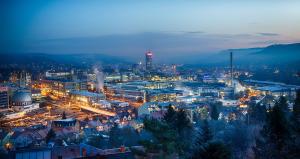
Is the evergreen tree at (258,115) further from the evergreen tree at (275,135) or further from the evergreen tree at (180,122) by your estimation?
the evergreen tree at (275,135)

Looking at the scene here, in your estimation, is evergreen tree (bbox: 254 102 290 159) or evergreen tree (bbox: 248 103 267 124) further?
evergreen tree (bbox: 248 103 267 124)

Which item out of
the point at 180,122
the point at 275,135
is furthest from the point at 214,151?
the point at 180,122

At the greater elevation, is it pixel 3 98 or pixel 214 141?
pixel 214 141

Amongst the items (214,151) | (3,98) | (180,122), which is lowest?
(3,98)

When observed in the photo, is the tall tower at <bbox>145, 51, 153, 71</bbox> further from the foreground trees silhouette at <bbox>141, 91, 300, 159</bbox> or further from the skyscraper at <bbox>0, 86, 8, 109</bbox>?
the foreground trees silhouette at <bbox>141, 91, 300, 159</bbox>

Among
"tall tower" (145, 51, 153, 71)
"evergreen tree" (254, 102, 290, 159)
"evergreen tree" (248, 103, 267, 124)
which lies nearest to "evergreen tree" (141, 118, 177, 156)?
"evergreen tree" (254, 102, 290, 159)

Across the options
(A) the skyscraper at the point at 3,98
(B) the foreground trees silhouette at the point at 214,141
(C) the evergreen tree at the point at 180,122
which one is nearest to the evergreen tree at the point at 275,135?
(B) the foreground trees silhouette at the point at 214,141

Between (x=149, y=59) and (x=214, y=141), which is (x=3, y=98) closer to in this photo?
(x=214, y=141)

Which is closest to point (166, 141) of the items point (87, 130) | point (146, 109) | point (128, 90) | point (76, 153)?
point (76, 153)

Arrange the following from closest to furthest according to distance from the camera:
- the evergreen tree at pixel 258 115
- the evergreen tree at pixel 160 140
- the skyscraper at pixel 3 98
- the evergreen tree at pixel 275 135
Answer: the evergreen tree at pixel 275 135 → the evergreen tree at pixel 160 140 → the evergreen tree at pixel 258 115 → the skyscraper at pixel 3 98

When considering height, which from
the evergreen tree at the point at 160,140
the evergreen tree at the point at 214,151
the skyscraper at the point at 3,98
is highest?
the evergreen tree at the point at 214,151

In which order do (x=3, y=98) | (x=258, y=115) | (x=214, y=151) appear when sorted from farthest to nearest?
(x=3, y=98) → (x=258, y=115) → (x=214, y=151)
